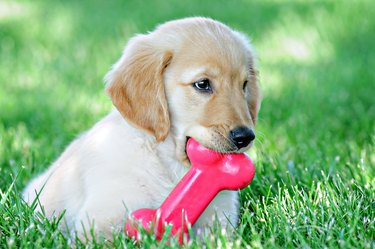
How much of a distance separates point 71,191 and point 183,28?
947 mm

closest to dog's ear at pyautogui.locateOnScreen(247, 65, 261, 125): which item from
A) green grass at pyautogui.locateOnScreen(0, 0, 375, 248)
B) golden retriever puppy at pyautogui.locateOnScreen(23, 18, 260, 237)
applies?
golden retriever puppy at pyautogui.locateOnScreen(23, 18, 260, 237)

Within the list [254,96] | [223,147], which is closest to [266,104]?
[254,96]

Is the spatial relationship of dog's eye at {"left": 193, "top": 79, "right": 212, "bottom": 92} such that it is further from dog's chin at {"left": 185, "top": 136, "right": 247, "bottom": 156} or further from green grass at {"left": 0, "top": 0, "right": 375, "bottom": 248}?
green grass at {"left": 0, "top": 0, "right": 375, "bottom": 248}

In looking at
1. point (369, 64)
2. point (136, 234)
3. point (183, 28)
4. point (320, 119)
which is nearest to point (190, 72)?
point (183, 28)

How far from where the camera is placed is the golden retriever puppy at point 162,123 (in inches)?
122

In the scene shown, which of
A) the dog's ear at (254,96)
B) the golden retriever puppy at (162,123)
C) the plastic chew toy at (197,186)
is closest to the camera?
the plastic chew toy at (197,186)

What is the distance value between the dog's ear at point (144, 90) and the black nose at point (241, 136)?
0.33 meters

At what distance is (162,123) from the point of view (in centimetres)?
319

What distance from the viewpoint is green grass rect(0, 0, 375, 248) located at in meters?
3.00

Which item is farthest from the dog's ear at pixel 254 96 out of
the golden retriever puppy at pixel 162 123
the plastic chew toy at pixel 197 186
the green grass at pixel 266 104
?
the plastic chew toy at pixel 197 186

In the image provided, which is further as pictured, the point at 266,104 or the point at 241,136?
the point at 266,104

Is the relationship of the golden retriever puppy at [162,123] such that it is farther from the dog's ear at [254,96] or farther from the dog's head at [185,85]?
the dog's ear at [254,96]

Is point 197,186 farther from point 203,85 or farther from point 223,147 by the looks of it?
point 203,85

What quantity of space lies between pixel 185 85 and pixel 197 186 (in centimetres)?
49
